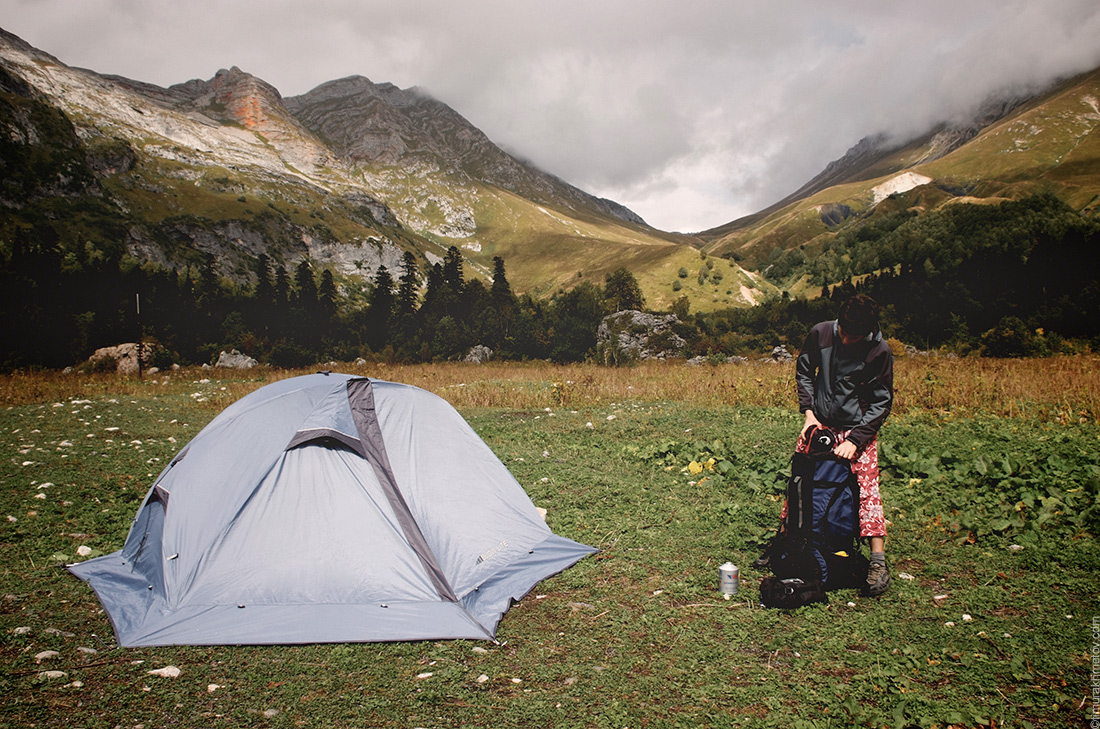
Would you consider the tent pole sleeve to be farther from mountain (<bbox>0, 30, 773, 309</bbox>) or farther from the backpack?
mountain (<bbox>0, 30, 773, 309</bbox>)

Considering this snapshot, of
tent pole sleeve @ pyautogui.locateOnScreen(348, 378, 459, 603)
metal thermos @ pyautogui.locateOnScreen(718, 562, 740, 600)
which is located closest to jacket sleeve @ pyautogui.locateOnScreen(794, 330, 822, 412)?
metal thermos @ pyautogui.locateOnScreen(718, 562, 740, 600)

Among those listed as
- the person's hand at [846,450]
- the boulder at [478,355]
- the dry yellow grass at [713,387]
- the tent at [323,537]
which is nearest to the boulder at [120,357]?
the dry yellow grass at [713,387]

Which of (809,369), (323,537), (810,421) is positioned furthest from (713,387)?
(323,537)

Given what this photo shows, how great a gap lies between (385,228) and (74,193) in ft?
280

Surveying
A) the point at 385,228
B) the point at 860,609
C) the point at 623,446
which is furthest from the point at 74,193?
the point at 860,609

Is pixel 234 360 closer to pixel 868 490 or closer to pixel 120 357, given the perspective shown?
pixel 120 357

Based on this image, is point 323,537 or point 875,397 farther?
point 323,537

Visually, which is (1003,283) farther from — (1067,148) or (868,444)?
(1067,148)

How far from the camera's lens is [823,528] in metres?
4.86

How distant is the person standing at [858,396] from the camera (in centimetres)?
472

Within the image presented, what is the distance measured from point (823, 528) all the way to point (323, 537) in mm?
4508

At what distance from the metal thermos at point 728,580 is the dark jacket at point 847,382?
1580mm

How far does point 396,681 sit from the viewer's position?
382 centimetres

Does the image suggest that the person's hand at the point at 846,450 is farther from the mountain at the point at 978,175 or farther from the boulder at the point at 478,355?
the mountain at the point at 978,175
